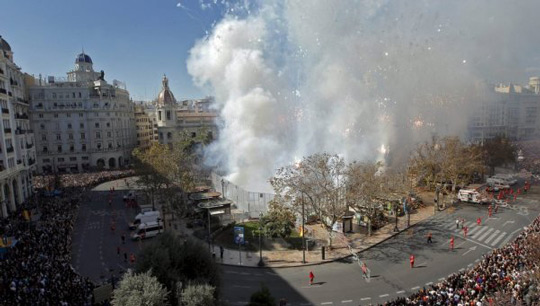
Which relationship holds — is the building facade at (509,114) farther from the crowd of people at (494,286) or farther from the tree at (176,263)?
the tree at (176,263)

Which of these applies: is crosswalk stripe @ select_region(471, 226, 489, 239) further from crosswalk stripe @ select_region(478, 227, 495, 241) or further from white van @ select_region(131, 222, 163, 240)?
white van @ select_region(131, 222, 163, 240)

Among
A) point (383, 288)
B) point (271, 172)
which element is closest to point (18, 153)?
point (271, 172)

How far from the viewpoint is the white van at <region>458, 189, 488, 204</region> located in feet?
122

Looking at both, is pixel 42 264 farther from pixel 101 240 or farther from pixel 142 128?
pixel 142 128

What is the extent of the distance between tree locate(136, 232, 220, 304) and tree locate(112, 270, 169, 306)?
1044 millimetres

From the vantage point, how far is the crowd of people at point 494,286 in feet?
47.8

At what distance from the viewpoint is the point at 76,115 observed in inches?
2707

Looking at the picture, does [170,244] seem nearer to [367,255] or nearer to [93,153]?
[367,255]

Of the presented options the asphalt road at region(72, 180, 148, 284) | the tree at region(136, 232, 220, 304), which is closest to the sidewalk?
the asphalt road at region(72, 180, 148, 284)

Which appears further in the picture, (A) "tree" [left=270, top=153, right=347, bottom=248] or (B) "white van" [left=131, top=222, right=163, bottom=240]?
(B) "white van" [left=131, top=222, right=163, bottom=240]

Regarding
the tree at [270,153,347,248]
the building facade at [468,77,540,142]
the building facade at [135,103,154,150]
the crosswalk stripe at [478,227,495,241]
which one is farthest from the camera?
the building facade at [468,77,540,142]

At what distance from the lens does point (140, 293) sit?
11047 millimetres

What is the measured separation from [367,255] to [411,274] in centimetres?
378

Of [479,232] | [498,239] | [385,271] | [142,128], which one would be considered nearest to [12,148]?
[385,271]
